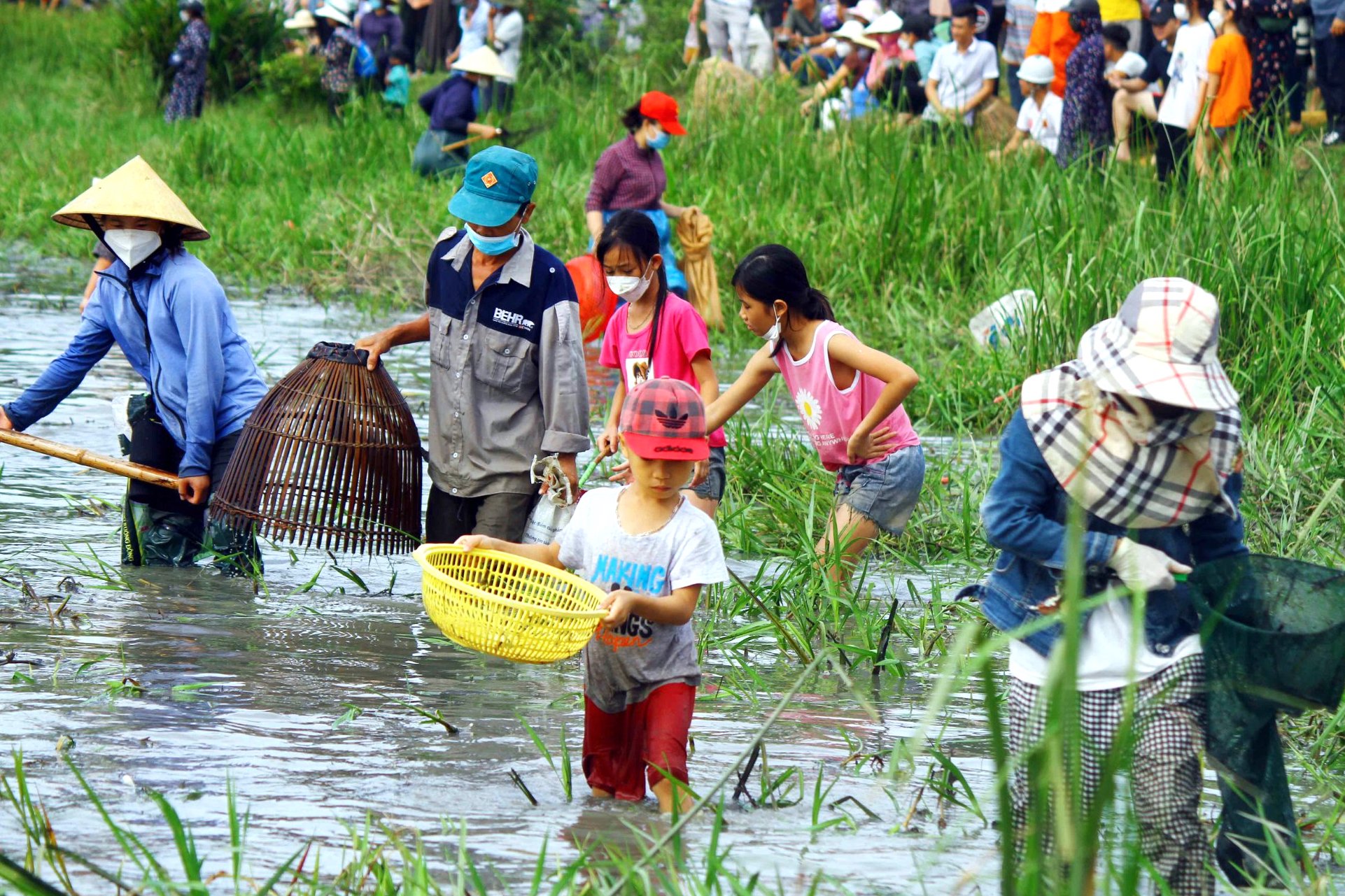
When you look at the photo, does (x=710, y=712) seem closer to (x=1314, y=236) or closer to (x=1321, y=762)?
(x=1321, y=762)

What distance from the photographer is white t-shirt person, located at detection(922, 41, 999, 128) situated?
1379 cm

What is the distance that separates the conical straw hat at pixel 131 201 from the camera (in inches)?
233

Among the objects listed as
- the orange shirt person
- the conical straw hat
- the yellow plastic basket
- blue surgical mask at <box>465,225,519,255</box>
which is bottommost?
the yellow plastic basket

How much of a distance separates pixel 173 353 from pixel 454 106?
31.4ft

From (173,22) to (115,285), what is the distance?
55.5ft

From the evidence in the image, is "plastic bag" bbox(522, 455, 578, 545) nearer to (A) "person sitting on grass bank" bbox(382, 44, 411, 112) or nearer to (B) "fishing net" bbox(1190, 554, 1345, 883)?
(B) "fishing net" bbox(1190, 554, 1345, 883)

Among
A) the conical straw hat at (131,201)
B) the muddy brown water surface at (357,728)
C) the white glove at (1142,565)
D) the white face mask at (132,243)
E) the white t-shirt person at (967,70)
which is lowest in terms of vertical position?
the muddy brown water surface at (357,728)

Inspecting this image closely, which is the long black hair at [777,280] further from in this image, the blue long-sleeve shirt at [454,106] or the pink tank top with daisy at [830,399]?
the blue long-sleeve shirt at [454,106]

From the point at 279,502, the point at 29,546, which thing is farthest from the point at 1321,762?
the point at 29,546

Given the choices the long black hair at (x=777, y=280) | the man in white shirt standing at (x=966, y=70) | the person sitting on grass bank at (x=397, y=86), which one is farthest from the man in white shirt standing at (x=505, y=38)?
the long black hair at (x=777, y=280)

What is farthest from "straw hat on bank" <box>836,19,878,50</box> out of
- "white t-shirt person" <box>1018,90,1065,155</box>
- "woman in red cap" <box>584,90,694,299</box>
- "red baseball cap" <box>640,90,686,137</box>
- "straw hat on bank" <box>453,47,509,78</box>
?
"red baseball cap" <box>640,90,686,137</box>

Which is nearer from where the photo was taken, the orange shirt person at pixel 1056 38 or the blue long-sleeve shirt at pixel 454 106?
the orange shirt person at pixel 1056 38

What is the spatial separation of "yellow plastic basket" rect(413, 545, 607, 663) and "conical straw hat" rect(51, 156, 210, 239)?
88.6 inches

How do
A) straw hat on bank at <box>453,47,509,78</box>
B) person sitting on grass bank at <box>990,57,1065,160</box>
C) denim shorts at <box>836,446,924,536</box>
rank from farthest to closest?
1. straw hat on bank at <box>453,47,509,78</box>
2. person sitting on grass bank at <box>990,57,1065,160</box>
3. denim shorts at <box>836,446,924,536</box>
